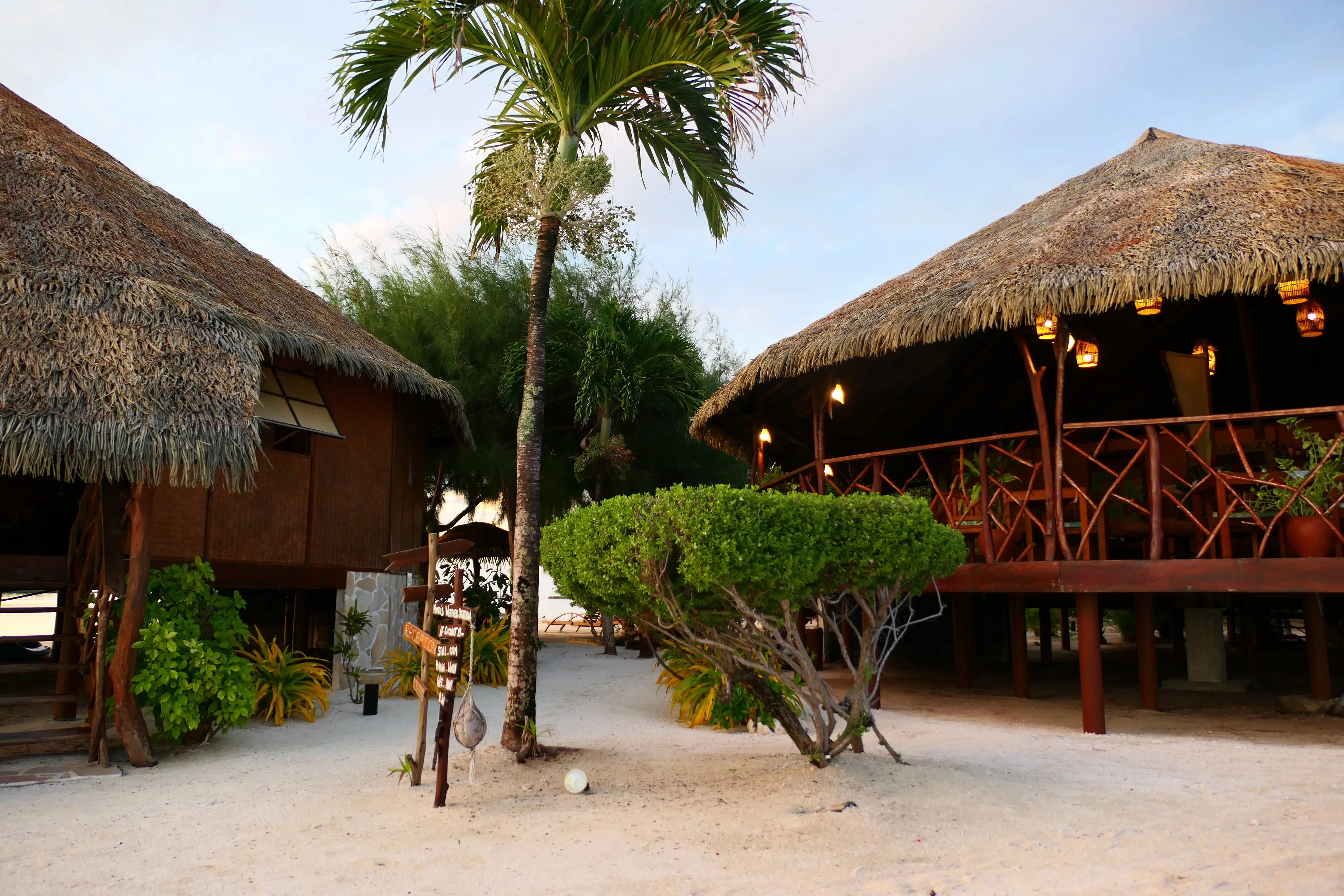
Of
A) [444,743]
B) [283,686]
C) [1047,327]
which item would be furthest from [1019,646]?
[283,686]

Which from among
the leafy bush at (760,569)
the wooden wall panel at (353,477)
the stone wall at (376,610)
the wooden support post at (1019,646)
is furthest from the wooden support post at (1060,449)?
the wooden wall panel at (353,477)

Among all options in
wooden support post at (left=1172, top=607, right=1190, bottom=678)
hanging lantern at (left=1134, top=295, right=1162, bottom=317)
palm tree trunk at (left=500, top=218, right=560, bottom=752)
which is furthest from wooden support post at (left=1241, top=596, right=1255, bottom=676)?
palm tree trunk at (left=500, top=218, right=560, bottom=752)

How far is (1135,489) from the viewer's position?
737 centimetres

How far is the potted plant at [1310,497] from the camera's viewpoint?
6.21 m

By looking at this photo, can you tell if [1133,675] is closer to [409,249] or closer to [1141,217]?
[1141,217]

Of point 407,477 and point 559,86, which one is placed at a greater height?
point 559,86

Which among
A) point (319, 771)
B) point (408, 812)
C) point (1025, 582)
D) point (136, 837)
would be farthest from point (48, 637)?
point (1025, 582)

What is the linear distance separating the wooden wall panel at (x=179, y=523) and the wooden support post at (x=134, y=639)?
5.47 ft

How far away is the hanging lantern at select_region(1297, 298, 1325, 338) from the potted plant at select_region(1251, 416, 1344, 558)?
1.11 meters

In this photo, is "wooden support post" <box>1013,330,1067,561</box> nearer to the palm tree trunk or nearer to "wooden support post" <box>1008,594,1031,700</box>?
"wooden support post" <box>1008,594,1031,700</box>

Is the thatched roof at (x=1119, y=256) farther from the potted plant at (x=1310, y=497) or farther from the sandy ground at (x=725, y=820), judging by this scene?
the sandy ground at (x=725, y=820)

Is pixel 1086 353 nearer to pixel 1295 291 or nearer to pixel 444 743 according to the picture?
pixel 1295 291

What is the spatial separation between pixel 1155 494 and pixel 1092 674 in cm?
136

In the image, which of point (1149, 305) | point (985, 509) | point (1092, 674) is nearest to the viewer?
point (1092, 674)
